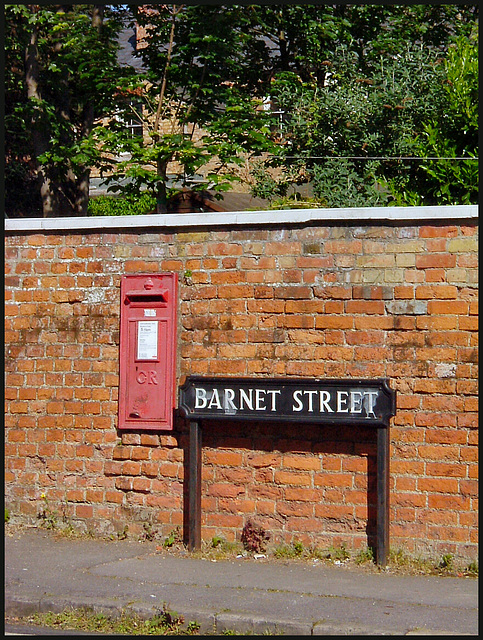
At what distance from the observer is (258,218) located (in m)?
8.20

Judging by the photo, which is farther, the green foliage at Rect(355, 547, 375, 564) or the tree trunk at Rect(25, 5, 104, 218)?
the tree trunk at Rect(25, 5, 104, 218)

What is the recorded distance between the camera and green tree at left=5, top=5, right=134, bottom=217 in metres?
14.7

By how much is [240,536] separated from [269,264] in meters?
2.51

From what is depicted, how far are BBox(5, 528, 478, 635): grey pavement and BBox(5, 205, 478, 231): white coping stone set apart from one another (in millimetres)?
3025

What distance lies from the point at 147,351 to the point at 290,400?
1506 millimetres

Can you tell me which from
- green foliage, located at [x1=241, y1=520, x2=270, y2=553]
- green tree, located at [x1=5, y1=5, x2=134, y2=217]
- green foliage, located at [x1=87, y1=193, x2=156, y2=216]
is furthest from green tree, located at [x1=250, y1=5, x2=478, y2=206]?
green foliage, located at [x1=241, y1=520, x2=270, y2=553]

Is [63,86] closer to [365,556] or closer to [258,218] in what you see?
[258,218]

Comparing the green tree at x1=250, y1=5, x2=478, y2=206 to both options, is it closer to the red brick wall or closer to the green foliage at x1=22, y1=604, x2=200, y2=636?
the red brick wall

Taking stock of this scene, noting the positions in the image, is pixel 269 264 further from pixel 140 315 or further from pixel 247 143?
pixel 247 143

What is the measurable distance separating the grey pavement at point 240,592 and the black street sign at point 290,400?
50.8 inches

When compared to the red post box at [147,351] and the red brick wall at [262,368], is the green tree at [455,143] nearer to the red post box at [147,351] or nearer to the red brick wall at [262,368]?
the red brick wall at [262,368]

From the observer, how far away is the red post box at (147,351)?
8461 millimetres

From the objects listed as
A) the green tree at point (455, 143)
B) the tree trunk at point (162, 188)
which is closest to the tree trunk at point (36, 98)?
the tree trunk at point (162, 188)

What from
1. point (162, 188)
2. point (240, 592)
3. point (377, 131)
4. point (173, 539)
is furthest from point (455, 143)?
point (240, 592)
